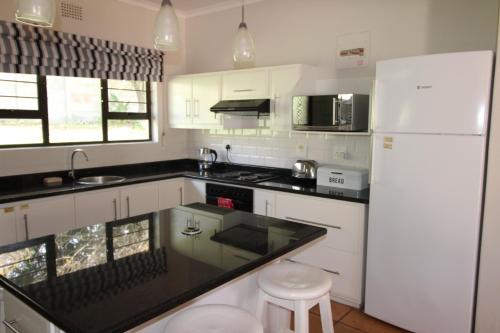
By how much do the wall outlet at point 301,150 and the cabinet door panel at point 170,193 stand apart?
1.27 meters

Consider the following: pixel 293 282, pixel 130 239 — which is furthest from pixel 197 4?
pixel 293 282

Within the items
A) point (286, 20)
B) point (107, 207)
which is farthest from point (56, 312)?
point (286, 20)

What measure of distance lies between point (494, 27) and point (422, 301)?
2.00 meters

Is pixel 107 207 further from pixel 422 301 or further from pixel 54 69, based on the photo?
pixel 422 301

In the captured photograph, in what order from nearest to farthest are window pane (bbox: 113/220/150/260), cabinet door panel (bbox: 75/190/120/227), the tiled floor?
window pane (bbox: 113/220/150/260)
the tiled floor
cabinet door panel (bbox: 75/190/120/227)

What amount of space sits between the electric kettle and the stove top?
300 millimetres

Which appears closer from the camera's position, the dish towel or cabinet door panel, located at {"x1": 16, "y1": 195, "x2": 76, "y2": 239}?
cabinet door panel, located at {"x1": 16, "y1": 195, "x2": 76, "y2": 239}

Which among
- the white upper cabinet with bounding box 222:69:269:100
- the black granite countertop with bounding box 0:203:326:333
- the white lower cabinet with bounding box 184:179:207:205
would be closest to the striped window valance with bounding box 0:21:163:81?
the white upper cabinet with bounding box 222:69:269:100

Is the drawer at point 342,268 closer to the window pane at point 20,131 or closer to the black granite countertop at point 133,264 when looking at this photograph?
the black granite countertop at point 133,264

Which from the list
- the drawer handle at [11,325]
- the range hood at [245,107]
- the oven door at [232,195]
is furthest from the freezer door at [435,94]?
the drawer handle at [11,325]

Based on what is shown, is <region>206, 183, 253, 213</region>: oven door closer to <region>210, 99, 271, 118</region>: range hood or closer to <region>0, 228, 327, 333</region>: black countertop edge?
<region>210, 99, 271, 118</region>: range hood

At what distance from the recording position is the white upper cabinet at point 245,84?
365 cm

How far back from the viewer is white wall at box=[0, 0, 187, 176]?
3426 mm

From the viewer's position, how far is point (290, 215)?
3.32 metres
